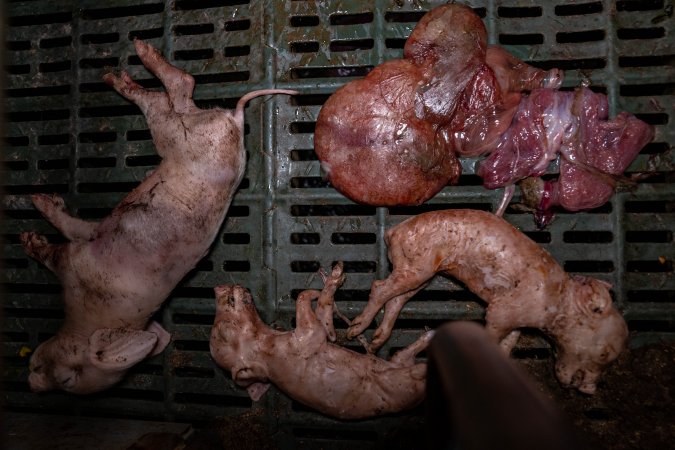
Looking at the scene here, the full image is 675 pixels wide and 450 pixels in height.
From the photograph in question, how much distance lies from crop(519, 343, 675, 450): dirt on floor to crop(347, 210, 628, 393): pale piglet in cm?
28

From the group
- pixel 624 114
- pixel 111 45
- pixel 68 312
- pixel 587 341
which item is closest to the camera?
pixel 587 341

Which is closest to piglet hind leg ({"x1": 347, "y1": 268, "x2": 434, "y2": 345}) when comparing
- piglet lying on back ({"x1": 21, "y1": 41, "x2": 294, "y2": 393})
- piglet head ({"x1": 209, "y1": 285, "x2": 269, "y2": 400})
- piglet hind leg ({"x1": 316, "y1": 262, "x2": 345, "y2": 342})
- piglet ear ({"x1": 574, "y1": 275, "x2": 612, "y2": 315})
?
piglet hind leg ({"x1": 316, "y1": 262, "x2": 345, "y2": 342})

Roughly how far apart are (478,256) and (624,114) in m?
1.24

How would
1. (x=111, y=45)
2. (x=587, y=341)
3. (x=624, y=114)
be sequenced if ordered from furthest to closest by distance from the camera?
1. (x=111, y=45)
2. (x=624, y=114)
3. (x=587, y=341)

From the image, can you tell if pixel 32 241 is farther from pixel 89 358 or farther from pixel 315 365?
pixel 315 365

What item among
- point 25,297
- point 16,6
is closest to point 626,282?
point 25,297

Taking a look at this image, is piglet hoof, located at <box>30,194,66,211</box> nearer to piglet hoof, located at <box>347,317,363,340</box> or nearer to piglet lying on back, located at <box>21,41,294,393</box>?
piglet lying on back, located at <box>21,41,294,393</box>

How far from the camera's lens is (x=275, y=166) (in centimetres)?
321

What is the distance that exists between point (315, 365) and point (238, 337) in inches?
19.0

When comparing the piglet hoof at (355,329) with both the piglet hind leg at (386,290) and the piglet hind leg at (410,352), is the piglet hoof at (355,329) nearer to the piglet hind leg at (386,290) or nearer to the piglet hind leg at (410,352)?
the piglet hind leg at (386,290)

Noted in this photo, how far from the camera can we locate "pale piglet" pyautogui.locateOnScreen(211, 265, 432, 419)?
2.81m

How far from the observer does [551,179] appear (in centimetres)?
304

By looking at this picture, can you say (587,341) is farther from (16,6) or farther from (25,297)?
(16,6)

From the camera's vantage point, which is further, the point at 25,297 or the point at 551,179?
the point at 25,297
